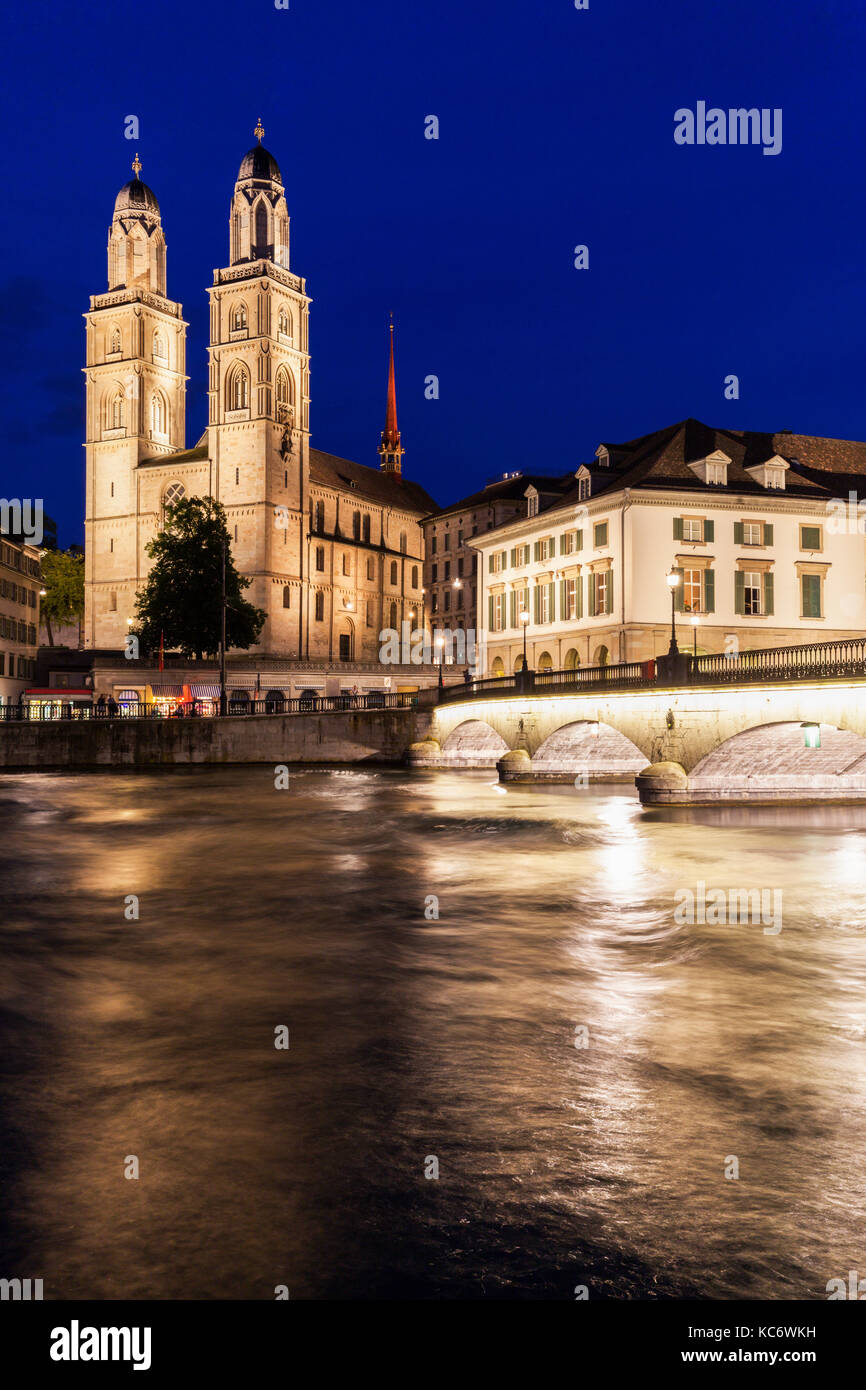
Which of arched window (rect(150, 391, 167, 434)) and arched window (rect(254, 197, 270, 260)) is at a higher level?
arched window (rect(254, 197, 270, 260))

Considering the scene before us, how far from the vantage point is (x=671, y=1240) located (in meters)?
5.86

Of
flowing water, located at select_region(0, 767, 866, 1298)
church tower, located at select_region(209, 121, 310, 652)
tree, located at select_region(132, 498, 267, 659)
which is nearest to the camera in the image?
flowing water, located at select_region(0, 767, 866, 1298)

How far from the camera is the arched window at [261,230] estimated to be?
94125 millimetres

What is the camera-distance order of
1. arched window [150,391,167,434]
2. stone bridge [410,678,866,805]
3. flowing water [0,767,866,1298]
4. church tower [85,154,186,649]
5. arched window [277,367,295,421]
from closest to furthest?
1. flowing water [0,767,866,1298]
2. stone bridge [410,678,866,805]
3. arched window [277,367,295,421]
4. church tower [85,154,186,649]
5. arched window [150,391,167,434]

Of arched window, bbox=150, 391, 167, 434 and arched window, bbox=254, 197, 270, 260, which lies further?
arched window, bbox=150, 391, 167, 434

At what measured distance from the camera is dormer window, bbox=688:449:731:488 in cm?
5253

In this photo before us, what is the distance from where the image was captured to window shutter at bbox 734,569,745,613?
5231 cm

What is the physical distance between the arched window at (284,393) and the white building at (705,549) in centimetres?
4218

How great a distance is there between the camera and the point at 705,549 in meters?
52.0

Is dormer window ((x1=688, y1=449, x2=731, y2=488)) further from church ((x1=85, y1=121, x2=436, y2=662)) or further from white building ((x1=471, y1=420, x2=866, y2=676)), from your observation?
church ((x1=85, y1=121, x2=436, y2=662))

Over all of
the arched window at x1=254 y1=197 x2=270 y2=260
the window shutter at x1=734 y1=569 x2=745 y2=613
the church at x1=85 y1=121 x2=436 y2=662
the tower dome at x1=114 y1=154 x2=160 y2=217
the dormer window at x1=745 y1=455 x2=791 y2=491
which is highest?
the tower dome at x1=114 y1=154 x2=160 y2=217

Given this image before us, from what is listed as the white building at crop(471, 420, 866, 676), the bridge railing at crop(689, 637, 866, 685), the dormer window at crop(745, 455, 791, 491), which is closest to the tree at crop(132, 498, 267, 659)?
the white building at crop(471, 420, 866, 676)

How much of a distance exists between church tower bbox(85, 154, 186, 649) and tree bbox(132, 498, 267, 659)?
1718 cm
